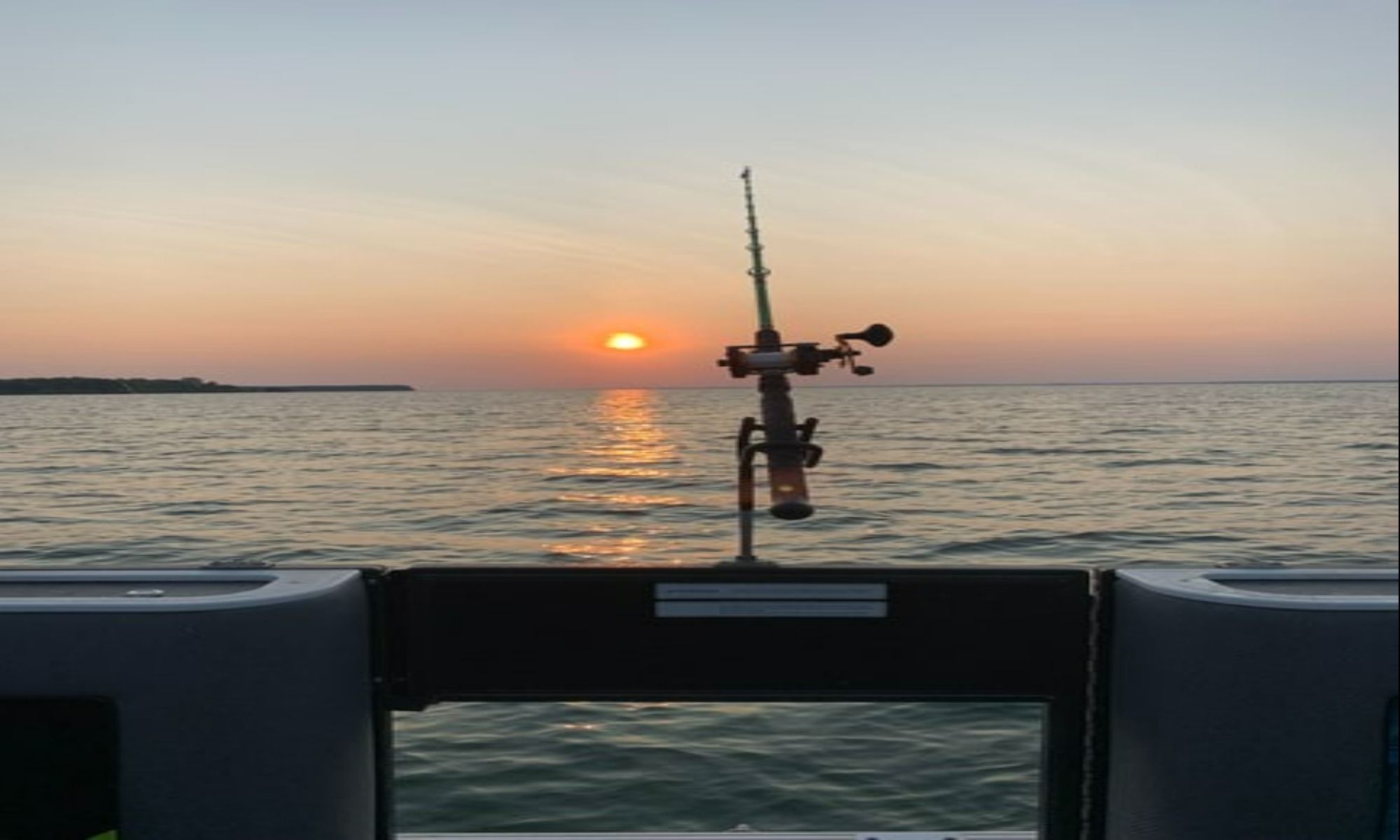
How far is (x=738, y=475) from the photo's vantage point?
255 cm

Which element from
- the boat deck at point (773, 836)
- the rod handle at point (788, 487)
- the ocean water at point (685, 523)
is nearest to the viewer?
the rod handle at point (788, 487)

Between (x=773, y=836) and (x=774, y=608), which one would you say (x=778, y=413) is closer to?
(x=774, y=608)

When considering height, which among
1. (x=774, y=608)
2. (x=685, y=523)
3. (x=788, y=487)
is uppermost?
(x=788, y=487)

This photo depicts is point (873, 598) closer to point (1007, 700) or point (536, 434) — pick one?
point (1007, 700)

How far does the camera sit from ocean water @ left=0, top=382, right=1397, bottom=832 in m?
5.82

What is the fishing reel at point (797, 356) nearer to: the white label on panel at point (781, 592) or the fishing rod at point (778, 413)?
the fishing rod at point (778, 413)

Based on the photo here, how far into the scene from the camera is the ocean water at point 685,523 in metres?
5.82

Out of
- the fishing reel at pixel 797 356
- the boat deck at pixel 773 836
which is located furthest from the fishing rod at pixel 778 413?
the boat deck at pixel 773 836

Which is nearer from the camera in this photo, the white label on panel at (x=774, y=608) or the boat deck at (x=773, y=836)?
the white label on panel at (x=774, y=608)

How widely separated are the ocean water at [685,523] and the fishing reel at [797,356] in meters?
0.10

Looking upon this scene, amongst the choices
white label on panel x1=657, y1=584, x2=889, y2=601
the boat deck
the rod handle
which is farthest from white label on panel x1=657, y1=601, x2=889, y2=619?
the boat deck

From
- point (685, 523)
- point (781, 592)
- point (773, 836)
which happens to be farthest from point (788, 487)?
point (685, 523)

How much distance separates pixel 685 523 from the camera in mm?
17812

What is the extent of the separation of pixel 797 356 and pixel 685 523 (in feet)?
50.3
